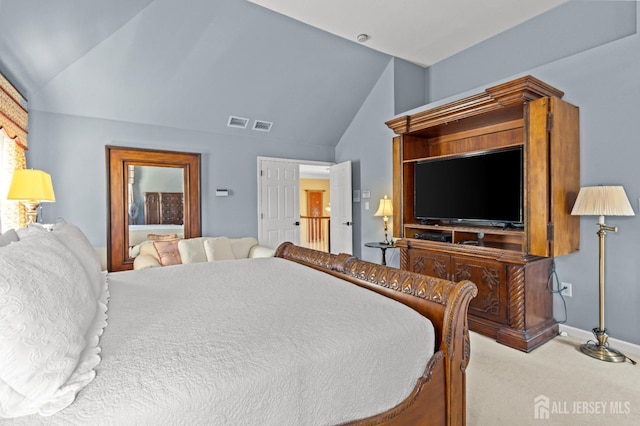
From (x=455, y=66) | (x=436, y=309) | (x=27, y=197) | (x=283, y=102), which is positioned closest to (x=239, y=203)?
(x=283, y=102)

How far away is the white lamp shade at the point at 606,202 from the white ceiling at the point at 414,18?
7.34 feet

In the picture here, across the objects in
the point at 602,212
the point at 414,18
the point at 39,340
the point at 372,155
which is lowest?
the point at 39,340

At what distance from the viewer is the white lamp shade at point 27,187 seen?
257cm

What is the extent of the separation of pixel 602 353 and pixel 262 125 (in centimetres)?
484

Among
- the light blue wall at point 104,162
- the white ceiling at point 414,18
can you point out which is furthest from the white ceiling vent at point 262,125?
the white ceiling at point 414,18

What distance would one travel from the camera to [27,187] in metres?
2.60

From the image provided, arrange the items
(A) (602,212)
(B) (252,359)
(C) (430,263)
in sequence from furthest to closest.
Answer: (C) (430,263) < (A) (602,212) < (B) (252,359)

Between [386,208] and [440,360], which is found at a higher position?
[386,208]

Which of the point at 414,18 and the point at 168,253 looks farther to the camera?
the point at 168,253

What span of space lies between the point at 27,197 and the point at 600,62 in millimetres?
4879

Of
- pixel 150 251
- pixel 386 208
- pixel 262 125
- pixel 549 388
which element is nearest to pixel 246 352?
pixel 549 388

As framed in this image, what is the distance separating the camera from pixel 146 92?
4176 millimetres

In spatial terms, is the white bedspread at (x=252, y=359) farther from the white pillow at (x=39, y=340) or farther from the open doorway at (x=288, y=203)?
the open doorway at (x=288, y=203)

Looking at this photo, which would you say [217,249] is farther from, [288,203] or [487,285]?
[487,285]
